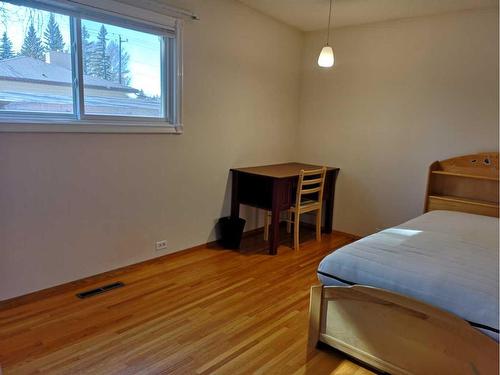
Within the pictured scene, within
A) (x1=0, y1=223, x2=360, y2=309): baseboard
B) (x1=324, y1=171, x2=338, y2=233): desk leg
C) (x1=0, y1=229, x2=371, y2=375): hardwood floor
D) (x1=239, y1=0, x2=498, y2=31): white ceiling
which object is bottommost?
(x1=0, y1=229, x2=371, y2=375): hardwood floor

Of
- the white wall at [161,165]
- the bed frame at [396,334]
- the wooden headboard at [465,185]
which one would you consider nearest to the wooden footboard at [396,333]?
the bed frame at [396,334]

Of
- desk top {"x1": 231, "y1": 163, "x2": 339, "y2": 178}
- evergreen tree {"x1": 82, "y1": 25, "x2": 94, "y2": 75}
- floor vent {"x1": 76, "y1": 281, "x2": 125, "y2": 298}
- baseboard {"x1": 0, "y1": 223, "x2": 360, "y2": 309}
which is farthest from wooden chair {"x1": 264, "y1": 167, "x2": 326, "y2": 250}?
evergreen tree {"x1": 82, "y1": 25, "x2": 94, "y2": 75}

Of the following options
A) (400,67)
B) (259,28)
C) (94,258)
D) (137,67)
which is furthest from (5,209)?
(400,67)

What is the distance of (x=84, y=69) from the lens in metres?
2.75

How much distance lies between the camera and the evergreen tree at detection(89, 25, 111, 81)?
9.22 feet

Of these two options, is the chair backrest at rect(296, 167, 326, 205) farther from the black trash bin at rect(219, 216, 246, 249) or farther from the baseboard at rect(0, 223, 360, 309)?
the baseboard at rect(0, 223, 360, 309)

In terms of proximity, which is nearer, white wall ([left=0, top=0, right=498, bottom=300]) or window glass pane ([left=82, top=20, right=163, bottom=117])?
white wall ([left=0, top=0, right=498, bottom=300])

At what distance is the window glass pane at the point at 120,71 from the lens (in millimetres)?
2803

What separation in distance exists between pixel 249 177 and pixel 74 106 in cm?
181

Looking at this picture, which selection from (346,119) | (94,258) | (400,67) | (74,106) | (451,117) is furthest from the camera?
(346,119)

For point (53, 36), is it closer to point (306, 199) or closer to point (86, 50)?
point (86, 50)

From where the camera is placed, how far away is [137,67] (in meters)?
3.11

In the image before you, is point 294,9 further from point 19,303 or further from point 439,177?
point 19,303

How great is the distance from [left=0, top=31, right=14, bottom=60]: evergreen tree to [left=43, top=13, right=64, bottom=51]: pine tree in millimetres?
230
